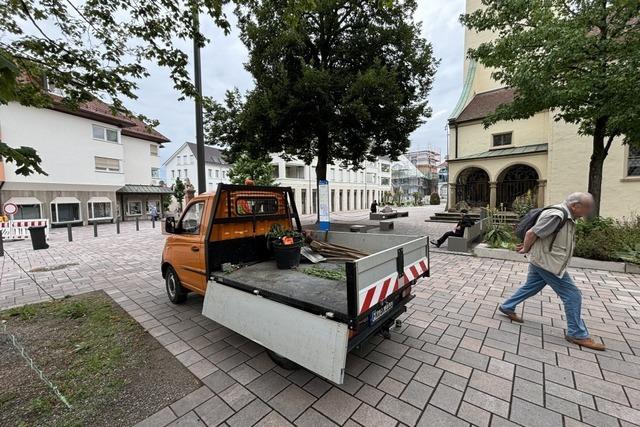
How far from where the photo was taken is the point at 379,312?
2.79 metres

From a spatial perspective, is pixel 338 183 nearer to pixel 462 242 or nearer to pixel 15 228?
pixel 15 228

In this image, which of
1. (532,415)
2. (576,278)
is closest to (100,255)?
(532,415)

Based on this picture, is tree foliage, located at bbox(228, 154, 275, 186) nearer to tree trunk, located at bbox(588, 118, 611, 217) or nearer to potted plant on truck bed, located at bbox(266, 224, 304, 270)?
tree trunk, located at bbox(588, 118, 611, 217)

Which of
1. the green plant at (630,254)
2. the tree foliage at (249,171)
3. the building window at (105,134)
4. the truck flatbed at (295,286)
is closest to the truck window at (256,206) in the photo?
the truck flatbed at (295,286)

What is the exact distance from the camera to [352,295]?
2.29 m

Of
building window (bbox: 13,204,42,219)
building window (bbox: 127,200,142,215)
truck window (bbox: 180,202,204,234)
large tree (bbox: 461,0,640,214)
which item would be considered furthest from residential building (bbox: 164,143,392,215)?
truck window (bbox: 180,202,204,234)

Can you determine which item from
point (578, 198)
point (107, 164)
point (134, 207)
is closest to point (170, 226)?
point (578, 198)

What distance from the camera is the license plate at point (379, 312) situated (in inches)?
103

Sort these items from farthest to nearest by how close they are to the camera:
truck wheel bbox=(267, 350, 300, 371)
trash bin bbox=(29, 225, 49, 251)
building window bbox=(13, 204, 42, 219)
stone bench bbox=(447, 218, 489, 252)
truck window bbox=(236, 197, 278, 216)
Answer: building window bbox=(13, 204, 42, 219) → trash bin bbox=(29, 225, 49, 251) → stone bench bbox=(447, 218, 489, 252) → truck window bbox=(236, 197, 278, 216) → truck wheel bbox=(267, 350, 300, 371)

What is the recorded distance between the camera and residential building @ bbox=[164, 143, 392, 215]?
35.0m

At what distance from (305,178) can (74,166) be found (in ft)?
73.4

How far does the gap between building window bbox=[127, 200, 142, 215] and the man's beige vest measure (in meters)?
30.5

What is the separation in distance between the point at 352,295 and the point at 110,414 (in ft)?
7.40

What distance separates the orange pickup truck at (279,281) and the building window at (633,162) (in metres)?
15.7
